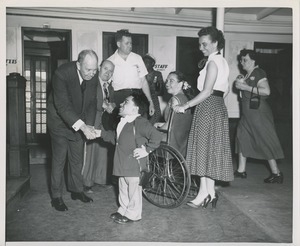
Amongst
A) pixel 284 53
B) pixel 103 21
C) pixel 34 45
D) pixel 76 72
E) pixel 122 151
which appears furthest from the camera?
pixel 34 45

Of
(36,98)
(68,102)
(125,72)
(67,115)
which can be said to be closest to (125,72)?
(125,72)

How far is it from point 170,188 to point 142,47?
10.1 ft

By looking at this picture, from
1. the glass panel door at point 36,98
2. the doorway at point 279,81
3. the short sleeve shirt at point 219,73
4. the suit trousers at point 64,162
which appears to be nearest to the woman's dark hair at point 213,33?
the short sleeve shirt at point 219,73

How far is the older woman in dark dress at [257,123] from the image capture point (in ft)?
13.3

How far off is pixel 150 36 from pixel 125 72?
188 centimetres

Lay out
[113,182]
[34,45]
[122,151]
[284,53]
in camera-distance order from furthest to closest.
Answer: [34,45] < [284,53] < [113,182] < [122,151]

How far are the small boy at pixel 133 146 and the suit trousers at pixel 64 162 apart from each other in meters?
0.65

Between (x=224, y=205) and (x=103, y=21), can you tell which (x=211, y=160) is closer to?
(x=224, y=205)

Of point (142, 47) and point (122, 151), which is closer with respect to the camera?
point (122, 151)

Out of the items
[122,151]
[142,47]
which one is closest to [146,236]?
[122,151]

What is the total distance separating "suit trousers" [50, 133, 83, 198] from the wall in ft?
8.30

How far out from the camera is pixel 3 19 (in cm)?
246

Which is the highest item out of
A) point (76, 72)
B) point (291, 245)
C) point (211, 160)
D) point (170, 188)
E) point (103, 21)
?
point (103, 21)

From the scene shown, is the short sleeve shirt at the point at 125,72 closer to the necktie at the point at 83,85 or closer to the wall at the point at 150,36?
the necktie at the point at 83,85
